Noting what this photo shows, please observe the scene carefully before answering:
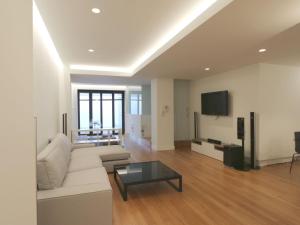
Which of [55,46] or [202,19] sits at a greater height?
[55,46]

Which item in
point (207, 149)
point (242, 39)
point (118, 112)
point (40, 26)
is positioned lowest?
point (207, 149)

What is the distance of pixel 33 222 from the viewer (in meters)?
1.19

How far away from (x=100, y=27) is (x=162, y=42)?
1191 millimetres

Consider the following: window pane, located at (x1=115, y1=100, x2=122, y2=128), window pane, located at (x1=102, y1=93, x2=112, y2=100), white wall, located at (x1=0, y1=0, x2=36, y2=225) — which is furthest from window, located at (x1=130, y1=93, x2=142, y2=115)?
white wall, located at (x1=0, y1=0, x2=36, y2=225)

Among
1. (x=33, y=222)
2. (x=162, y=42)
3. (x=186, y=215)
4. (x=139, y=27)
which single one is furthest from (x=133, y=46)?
(x=33, y=222)

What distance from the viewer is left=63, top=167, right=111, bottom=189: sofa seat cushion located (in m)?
2.28

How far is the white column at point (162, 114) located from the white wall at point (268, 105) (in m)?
1.87

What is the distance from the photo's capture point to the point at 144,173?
3.11m

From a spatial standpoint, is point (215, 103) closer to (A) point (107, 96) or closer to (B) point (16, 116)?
(B) point (16, 116)

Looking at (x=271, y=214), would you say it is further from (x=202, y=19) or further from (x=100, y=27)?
(x=100, y=27)

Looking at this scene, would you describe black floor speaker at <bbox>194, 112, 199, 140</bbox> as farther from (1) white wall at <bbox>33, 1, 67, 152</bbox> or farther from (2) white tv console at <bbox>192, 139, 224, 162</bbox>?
(1) white wall at <bbox>33, 1, 67, 152</bbox>

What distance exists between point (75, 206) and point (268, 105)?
4.51m

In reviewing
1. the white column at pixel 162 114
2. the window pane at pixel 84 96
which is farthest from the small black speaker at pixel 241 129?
the window pane at pixel 84 96

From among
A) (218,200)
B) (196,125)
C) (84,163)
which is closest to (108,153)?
(84,163)
